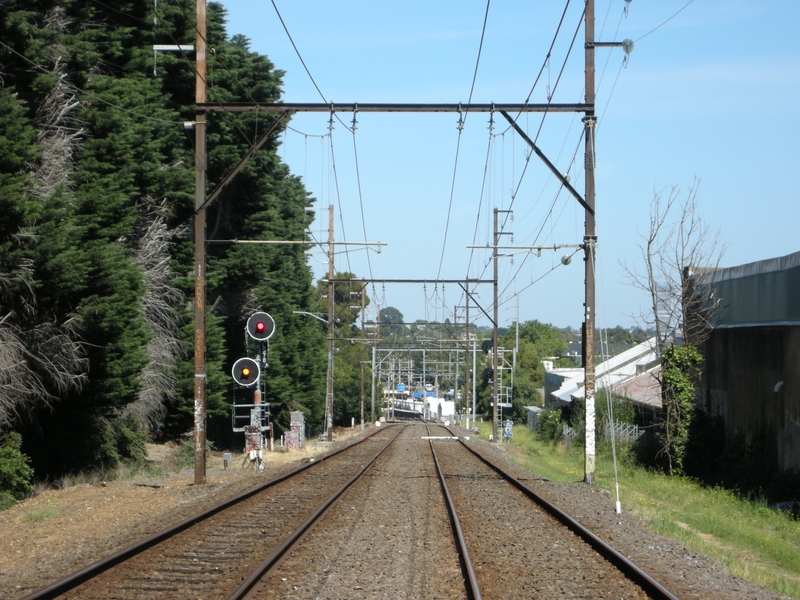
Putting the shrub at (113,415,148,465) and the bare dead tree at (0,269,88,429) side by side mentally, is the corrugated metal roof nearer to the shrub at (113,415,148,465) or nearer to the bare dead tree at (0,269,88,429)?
the bare dead tree at (0,269,88,429)

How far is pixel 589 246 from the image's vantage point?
17844 mm

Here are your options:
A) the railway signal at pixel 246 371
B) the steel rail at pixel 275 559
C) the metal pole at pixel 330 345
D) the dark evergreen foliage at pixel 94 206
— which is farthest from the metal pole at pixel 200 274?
the metal pole at pixel 330 345

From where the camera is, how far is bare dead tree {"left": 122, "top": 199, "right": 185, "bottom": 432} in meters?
29.0

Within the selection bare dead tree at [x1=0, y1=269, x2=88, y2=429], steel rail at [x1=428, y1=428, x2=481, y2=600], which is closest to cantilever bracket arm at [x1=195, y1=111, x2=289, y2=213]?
bare dead tree at [x1=0, y1=269, x2=88, y2=429]

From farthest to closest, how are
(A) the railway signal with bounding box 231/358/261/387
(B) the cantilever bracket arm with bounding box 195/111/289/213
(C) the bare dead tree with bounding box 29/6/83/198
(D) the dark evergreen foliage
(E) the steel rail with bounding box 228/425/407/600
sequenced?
(C) the bare dead tree with bounding box 29/6/83/198
(A) the railway signal with bounding box 231/358/261/387
(D) the dark evergreen foliage
(B) the cantilever bracket arm with bounding box 195/111/289/213
(E) the steel rail with bounding box 228/425/407/600

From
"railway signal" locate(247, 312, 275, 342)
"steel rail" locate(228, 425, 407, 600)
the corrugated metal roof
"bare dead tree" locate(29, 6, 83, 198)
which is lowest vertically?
"steel rail" locate(228, 425, 407, 600)

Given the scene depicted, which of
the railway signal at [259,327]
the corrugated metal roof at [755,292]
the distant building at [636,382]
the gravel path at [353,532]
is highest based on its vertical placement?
the corrugated metal roof at [755,292]

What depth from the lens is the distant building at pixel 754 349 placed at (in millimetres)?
19094

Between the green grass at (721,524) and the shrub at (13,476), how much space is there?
1212cm

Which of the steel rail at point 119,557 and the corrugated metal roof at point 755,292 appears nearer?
the steel rail at point 119,557

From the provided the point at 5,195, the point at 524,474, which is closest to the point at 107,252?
the point at 5,195

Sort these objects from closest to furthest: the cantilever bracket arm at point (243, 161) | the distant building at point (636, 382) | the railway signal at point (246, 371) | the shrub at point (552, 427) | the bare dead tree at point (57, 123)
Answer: the cantilever bracket arm at point (243, 161)
the railway signal at point (246, 371)
the bare dead tree at point (57, 123)
the distant building at point (636, 382)
the shrub at point (552, 427)

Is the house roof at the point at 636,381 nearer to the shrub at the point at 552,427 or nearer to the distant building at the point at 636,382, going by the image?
the distant building at the point at 636,382

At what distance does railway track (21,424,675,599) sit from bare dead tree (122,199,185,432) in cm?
1465
